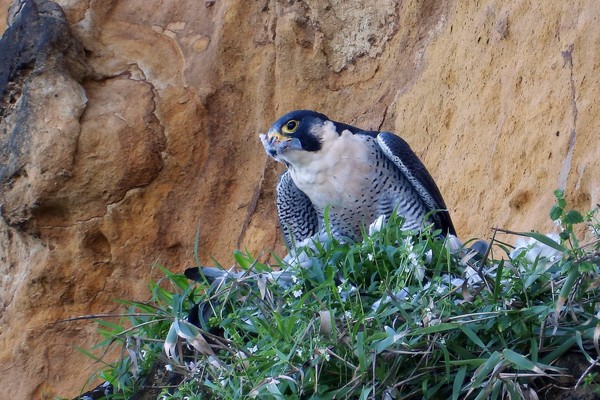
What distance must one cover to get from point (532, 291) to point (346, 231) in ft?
4.40

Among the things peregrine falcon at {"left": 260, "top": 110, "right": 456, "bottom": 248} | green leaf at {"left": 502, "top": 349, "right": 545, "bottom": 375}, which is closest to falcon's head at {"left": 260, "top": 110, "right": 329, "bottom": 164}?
peregrine falcon at {"left": 260, "top": 110, "right": 456, "bottom": 248}

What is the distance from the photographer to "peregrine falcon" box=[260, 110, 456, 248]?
403cm

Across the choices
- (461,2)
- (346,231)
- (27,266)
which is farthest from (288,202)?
(27,266)

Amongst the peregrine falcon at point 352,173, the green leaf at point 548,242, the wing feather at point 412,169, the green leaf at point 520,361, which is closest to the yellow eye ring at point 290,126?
the peregrine falcon at point 352,173

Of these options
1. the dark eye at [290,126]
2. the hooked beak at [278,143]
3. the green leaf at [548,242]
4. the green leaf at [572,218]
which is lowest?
the hooked beak at [278,143]

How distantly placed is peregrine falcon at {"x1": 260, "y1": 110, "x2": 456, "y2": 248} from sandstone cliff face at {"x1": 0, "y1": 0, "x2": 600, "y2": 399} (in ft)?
4.95

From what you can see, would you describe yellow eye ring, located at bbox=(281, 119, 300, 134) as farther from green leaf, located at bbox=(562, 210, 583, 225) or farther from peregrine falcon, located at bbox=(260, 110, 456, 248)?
green leaf, located at bbox=(562, 210, 583, 225)

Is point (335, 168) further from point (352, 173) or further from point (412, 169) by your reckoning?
point (412, 169)

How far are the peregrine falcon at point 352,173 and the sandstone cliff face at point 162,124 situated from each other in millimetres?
1509

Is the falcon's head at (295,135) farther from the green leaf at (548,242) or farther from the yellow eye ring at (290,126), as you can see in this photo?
the green leaf at (548,242)

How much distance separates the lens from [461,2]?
5.71m

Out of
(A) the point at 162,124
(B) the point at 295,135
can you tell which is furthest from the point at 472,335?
(A) the point at 162,124

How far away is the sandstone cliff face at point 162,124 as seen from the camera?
19.4ft

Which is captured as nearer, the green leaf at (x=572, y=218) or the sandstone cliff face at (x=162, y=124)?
the green leaf at (x=572, y=218)
